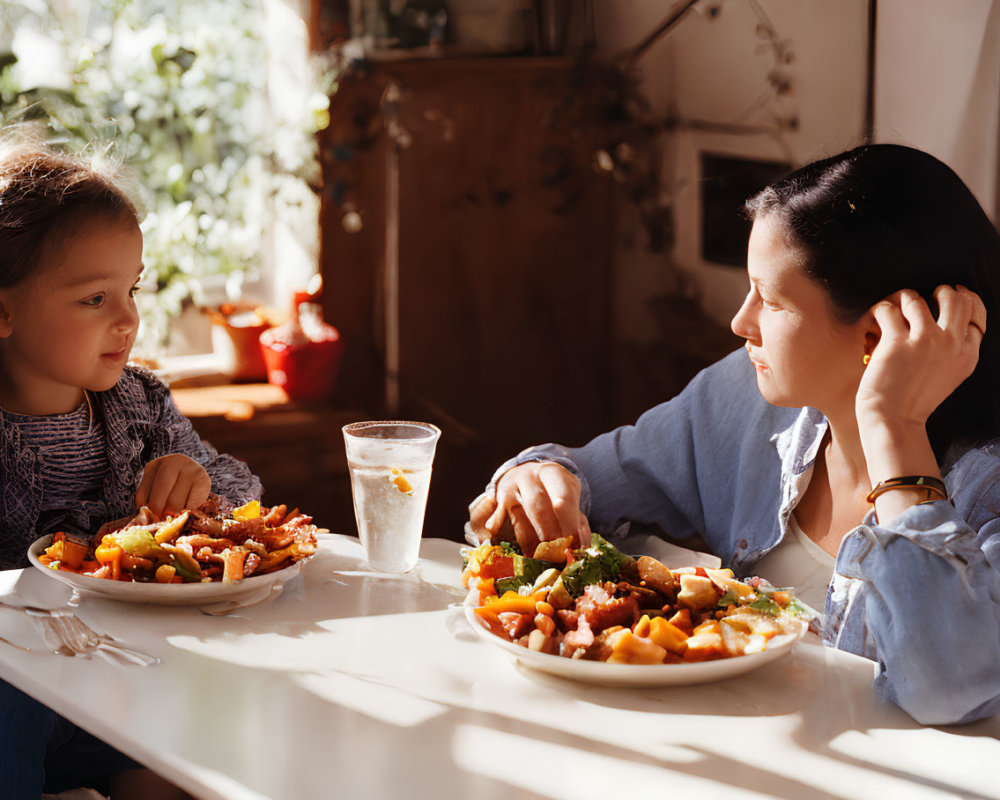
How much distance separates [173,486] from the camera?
4.67 ft

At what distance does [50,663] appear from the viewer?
3.25 ft

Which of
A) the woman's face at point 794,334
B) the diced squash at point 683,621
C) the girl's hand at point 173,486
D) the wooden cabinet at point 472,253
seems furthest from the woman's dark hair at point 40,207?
the wooden cabinet at point 472,253

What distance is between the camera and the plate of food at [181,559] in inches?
44.4

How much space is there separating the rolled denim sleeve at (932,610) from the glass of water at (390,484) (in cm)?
49

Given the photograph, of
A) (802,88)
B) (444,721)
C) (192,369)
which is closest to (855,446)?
(444,721)

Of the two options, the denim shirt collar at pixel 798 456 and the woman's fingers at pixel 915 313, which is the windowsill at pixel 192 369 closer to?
the denim shirt collar at pixel 798 456

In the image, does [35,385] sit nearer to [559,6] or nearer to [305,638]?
[305,638]

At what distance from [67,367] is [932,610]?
1.18 metres

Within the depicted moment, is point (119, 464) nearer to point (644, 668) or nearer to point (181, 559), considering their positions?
point (181, 559)

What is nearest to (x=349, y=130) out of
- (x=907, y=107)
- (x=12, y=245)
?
(x=907, y=107)

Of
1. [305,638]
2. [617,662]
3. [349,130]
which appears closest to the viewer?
[617,662]

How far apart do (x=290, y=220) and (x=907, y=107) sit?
173cm

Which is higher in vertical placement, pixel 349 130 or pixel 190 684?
pixel 349 130

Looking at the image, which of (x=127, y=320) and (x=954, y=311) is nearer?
(x=954, y=311)
